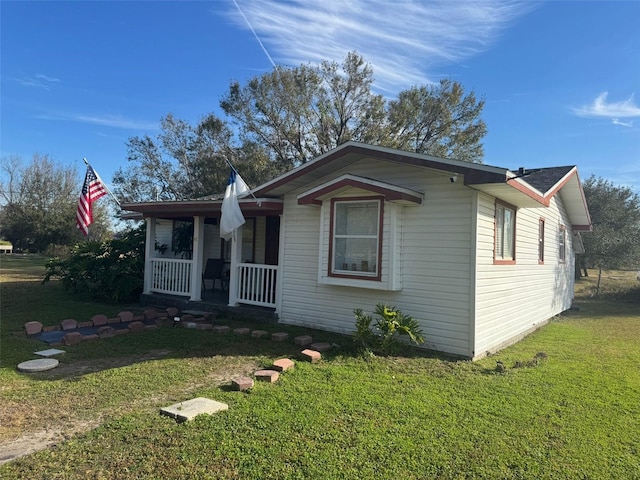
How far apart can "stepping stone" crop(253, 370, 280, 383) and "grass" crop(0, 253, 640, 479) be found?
0.49 ft

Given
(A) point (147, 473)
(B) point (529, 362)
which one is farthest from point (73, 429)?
(B) point (529, 362)

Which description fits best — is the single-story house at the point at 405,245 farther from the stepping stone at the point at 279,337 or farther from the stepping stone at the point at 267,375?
the stepping stone at the point at 267,375

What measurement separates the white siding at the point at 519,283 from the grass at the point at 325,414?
0.69 meters

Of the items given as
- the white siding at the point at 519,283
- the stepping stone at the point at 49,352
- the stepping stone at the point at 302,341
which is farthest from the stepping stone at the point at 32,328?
the white siding at the point at 519,283

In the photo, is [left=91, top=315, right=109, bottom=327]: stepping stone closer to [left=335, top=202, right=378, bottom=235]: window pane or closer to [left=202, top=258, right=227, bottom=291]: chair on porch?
[left=202, top=258, right=227, bottom=291]: chair on porch

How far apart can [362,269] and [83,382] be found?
175 inches

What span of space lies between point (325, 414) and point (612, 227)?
2412 cm

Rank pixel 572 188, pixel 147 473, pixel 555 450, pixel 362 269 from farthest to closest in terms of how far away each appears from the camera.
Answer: pixel 572 188
pixel 362 269
pixel 555 450
pixel 147 473

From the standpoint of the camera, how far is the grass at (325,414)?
9.95 feet

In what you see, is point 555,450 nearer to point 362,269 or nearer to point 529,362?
point 529,362

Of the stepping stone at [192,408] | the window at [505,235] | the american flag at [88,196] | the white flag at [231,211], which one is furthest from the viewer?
the american flag at [88,196]

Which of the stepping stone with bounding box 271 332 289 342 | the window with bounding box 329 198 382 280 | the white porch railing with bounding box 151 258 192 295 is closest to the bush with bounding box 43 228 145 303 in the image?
the white porch railing with bounding box 151 258 192 295

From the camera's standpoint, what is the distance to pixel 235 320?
8.84 metres

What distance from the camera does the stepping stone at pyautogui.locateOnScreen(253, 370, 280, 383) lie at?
4.88 m
